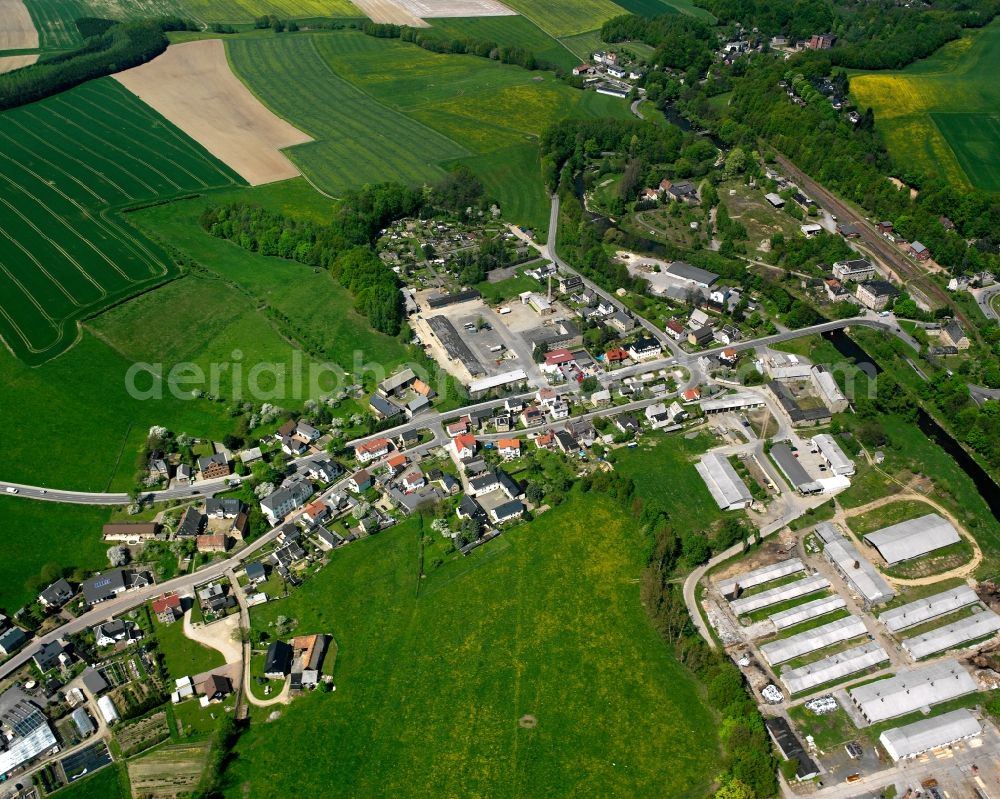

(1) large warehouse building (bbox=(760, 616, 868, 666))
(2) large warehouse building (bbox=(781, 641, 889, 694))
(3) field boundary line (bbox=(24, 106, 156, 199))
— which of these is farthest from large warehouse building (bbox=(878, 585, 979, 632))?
(3) field boundary line (bbox=(24, 106, 156, 199))

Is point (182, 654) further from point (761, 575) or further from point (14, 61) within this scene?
point (14, 61)

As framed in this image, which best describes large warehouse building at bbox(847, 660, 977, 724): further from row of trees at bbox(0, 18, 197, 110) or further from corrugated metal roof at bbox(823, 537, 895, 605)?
row of trees at bbox(0, 18, 197, 110)

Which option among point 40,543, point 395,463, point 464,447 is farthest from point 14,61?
point 464,447

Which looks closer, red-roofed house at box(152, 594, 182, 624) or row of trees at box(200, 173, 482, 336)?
red-roofed house at box(152, 594, 182, 624)

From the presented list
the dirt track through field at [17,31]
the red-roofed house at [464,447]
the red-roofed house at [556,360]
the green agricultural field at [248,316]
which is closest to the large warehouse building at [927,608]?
the red-roofed house at [464,447]

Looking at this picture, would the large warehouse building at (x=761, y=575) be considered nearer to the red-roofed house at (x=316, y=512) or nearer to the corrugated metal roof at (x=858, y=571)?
the corrugated metal roof at (x=858, y=571)
